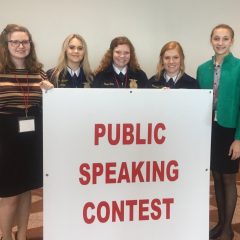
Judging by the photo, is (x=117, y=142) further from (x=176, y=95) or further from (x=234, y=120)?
(x=234, y=120)

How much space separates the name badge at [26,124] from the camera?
206 cm

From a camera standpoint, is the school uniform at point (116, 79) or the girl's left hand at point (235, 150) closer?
the girl's left hand at point (235, 150)

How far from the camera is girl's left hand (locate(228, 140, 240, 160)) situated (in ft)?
7.54

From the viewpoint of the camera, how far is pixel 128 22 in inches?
146

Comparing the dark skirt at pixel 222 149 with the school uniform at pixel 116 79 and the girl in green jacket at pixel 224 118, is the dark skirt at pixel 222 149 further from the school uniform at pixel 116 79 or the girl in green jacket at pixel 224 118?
the school uniform at pixel 116 79

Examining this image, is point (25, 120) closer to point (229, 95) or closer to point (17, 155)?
point (17, 155)

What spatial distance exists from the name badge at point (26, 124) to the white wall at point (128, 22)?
5.35ft

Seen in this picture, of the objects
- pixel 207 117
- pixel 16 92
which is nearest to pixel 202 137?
pixel 207 117

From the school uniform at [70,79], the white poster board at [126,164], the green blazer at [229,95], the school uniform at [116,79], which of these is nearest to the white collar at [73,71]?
the school uniform at [70,79]

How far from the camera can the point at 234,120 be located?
2.29 m

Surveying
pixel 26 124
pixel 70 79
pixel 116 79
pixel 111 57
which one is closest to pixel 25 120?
pixel 26 124

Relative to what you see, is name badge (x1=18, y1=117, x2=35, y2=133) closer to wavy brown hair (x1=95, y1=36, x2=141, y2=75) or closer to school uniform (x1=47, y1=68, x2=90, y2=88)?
school uniform (x1=47, y1=68, x2=90, y2=88)

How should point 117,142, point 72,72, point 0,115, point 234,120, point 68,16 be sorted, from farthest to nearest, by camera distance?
1. point 68,16
2. point 72,72
3. point 234,120
4. point 0,115
5. point 117,142

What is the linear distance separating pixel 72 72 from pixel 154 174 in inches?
41.3
